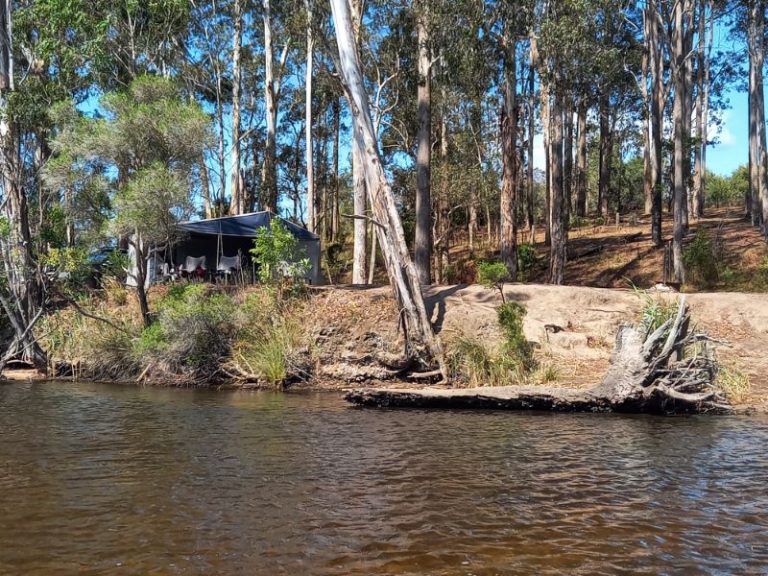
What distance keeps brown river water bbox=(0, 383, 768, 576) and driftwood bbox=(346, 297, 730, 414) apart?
581 mm

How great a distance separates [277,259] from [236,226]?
4912 mm

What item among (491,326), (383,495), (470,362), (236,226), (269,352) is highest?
(236,226)

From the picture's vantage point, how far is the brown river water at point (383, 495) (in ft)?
12.1

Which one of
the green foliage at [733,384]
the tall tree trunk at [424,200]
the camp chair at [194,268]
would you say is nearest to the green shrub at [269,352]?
the tall tree trunk at [424,200]

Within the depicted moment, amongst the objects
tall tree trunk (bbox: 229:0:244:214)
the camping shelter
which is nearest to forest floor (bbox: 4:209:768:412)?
the camping shelter

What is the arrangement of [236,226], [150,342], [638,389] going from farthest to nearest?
[236,226]
[150,342]
[638,389]

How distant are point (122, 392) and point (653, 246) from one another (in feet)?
58.9

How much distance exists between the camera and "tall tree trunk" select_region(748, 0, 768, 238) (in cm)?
2273

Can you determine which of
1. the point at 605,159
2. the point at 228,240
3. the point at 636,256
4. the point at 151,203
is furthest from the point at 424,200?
the point at 605,159

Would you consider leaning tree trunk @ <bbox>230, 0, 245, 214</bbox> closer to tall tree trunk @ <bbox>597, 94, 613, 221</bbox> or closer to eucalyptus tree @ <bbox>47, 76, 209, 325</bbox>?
eucalyptus tree @ <bbox>47, 76, 209, 325</bbox>

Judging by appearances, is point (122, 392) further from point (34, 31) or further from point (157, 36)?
point (34, 31)

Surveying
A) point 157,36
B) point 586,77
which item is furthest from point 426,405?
point 157,36

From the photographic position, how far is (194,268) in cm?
1714

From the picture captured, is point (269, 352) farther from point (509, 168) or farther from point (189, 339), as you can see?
point (509, 168)
